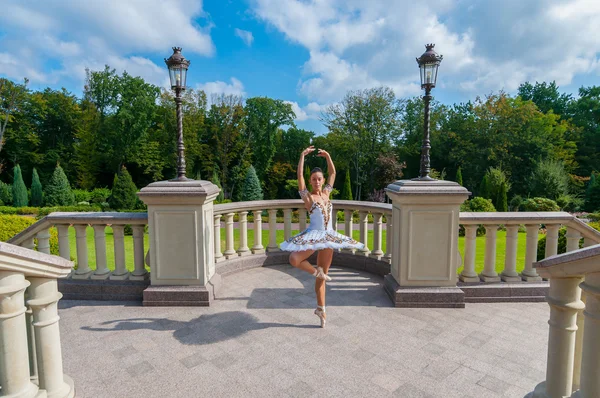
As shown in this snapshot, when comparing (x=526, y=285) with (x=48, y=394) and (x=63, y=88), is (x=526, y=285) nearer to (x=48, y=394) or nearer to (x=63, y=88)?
(x=48, y=394)

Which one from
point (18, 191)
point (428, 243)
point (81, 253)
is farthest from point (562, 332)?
point (18, 191)

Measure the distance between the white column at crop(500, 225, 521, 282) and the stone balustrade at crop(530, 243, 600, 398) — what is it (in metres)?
2.76

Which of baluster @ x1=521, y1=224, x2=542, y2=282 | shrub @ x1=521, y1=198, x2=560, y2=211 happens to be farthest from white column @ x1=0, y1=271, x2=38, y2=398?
shrub @ x1=521, y1=198, x2=560, y2=211

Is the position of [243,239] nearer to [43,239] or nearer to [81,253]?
[81,253]

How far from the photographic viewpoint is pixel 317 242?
11.8 ft

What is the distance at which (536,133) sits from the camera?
2544 cm

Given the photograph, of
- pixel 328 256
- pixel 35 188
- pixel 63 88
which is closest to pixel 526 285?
pixel 328 256

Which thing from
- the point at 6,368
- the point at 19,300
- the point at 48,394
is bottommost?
the point at 48,394

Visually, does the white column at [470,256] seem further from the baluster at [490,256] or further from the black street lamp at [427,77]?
the black street lamp at [427,77]

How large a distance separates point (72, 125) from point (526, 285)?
36825 mm

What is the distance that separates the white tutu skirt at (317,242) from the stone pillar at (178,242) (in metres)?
1.39

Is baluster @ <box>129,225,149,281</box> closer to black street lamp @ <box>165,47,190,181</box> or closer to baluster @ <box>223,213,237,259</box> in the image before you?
black street lamp @ <box>165,47,190,181</box>

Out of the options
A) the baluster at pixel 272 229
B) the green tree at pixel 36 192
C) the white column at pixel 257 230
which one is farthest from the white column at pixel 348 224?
the green tree at pixel 36 192

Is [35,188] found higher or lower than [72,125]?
lower
